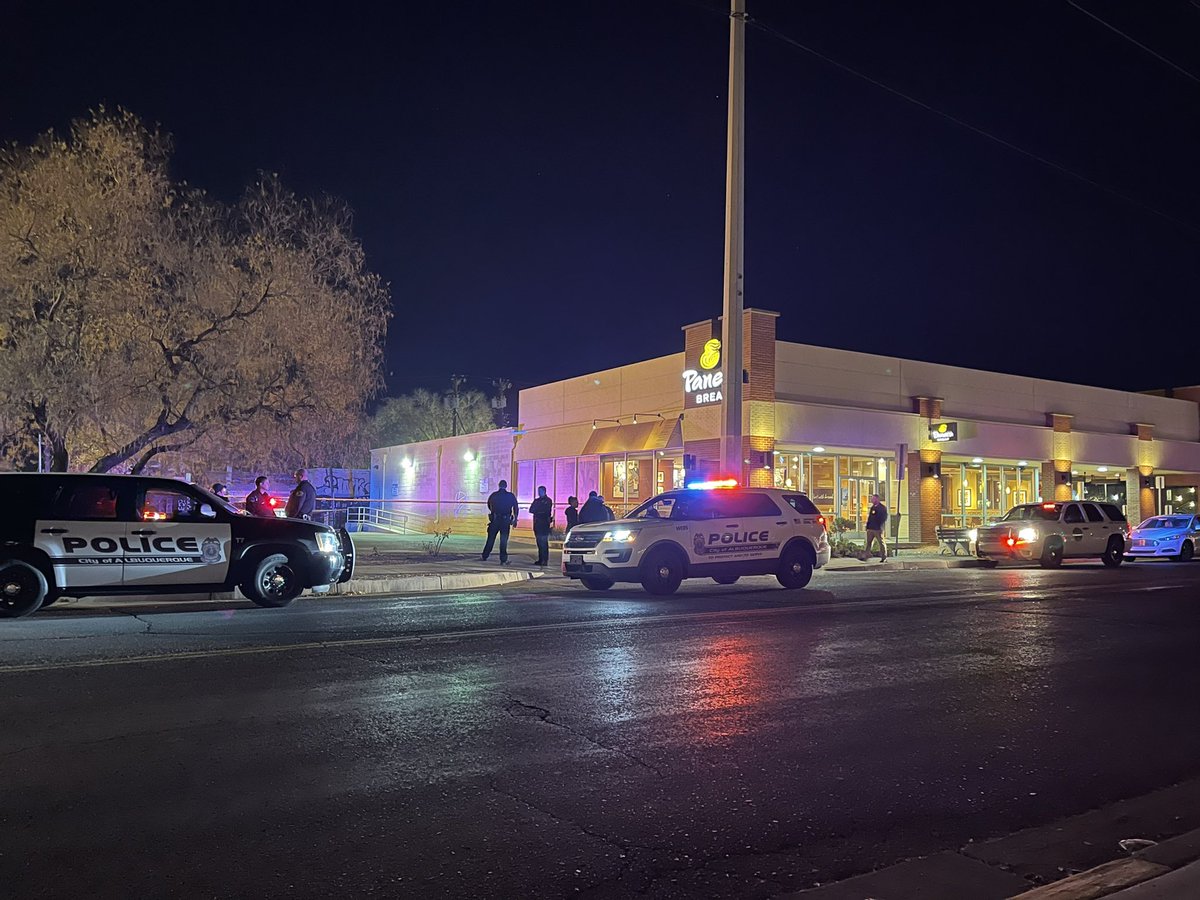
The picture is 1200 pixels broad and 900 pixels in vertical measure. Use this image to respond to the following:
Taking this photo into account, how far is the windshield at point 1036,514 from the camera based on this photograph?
22516 mm

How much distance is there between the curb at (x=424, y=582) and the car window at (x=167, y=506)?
124 inches

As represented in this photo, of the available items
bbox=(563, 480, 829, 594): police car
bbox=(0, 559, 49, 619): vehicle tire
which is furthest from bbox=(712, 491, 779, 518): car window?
bbox=(0, 559, 49, 619): vehicle tire

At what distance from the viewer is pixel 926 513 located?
1233 inches

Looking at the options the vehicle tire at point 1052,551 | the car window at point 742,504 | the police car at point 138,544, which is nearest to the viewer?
the police car at point 138,544

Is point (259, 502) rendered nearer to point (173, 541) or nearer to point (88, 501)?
point (173, 541)

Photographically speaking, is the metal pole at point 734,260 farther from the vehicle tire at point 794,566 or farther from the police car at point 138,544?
the police car at point 138,544

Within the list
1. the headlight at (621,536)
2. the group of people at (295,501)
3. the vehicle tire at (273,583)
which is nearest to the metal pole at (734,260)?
the headlight at (621,536)

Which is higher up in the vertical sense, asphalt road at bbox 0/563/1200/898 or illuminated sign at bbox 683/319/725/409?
illuminated sign at bbox 683/319/725/409

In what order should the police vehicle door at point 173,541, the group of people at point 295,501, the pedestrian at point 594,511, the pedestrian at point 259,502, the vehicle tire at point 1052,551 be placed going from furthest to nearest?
the vehicle tire at point 1052,551, the pedestrian at point 594,511, the pedestrian at point 259,502, the group of people at point 295,501, the police vehicle door at point 173,541

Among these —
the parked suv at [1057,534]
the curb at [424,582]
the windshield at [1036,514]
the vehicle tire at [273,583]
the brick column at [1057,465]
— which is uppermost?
the brick column at [1057,465]

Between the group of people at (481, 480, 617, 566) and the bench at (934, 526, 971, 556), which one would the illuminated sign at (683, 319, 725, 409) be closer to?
the bench at (934, 526, 971, 556)

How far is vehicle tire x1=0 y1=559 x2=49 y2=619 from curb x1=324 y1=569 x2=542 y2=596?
4405 millimetres

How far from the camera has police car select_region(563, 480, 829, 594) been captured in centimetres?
1488

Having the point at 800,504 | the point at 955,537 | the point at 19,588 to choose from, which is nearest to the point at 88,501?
the point at 19,588
